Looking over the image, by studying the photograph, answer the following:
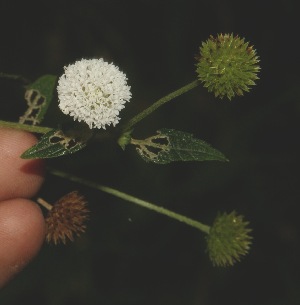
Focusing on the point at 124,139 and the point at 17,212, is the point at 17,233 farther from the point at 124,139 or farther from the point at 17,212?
the point at 124,139

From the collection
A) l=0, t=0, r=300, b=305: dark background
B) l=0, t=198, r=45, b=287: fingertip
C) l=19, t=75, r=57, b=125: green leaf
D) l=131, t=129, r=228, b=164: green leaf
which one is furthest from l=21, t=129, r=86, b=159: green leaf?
l=0, t=0, r=300, b=305: dark background

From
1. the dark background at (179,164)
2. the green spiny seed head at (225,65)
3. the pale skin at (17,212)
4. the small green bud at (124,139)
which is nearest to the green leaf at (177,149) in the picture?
the small green bud at (124,139)

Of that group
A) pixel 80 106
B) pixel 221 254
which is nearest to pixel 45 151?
pixel 80 106

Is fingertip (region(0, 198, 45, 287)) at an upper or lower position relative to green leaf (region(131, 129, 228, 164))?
lower

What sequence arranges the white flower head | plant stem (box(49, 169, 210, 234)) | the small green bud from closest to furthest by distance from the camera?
the white flower head < the small green bud < plant stem (box(49, 169, 210, 234))

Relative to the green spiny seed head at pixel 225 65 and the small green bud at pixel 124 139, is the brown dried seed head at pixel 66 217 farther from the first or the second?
the green spiny seed head at pixel 225 65

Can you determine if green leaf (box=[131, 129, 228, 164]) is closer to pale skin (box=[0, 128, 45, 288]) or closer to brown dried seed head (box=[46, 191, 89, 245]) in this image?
brown dried seed head (box=[46, 191, 89, 245])

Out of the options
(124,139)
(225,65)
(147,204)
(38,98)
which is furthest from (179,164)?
(225,65)
